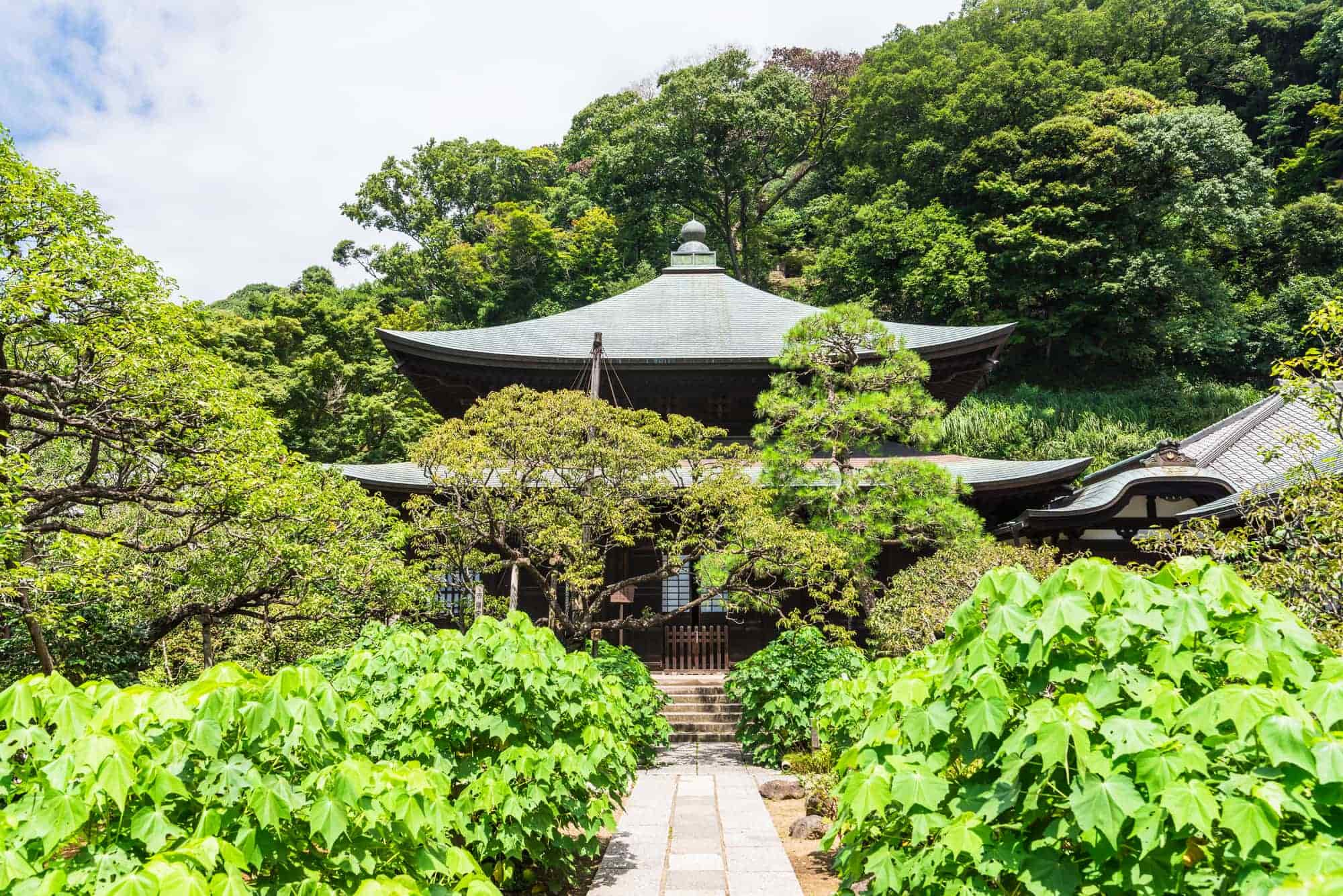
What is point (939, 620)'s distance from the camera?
30.3 ft

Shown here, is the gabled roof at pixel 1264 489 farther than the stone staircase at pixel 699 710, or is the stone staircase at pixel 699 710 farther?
the stone staircase at pixel 699 710

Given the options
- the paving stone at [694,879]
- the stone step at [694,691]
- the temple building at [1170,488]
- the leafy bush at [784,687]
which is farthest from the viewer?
the stone step at [694,691]

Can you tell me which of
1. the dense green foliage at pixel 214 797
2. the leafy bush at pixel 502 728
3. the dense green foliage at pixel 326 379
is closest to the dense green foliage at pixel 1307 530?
the leafy bush at pixel 502 728

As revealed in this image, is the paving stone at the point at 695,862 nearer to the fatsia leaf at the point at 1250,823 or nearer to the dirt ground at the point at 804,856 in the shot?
the dirt ground at the point at 804,856

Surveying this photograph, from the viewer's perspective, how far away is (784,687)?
34.1 feet

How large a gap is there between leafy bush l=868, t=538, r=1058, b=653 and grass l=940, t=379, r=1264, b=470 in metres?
16.7

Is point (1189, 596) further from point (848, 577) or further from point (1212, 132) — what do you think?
point (1212, 132)

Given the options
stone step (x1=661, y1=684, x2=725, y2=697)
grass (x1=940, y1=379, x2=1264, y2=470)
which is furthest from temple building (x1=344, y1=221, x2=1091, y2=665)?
grass (x1=940, y1=379, x2=1264, y2=470)

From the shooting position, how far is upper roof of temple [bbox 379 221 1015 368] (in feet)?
51.9

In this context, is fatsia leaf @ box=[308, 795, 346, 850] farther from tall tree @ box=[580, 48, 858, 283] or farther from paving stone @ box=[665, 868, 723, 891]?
tall tree @ box=[580, 48, 858, 283]

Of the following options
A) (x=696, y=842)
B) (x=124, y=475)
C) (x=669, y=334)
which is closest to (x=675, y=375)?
(x=669, y=334)

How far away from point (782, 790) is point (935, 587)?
312 cm

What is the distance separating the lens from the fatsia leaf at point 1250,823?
2043mm

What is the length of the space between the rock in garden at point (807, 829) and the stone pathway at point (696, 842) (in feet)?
0.55
